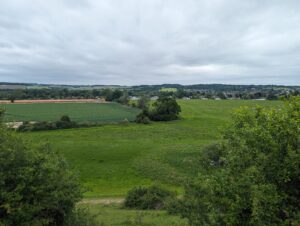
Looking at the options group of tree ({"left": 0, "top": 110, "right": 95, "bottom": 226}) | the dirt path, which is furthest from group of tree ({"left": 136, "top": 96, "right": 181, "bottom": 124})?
group of tree ({"left": 0, "top": 110, "right": 95, "bottom": 226})

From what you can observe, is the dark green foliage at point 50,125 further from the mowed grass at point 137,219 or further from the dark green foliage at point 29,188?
the dark green foliage at point 29,188

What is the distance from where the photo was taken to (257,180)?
11.6 m

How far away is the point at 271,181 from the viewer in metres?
11.8

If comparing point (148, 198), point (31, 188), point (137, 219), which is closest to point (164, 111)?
point (148, 198)

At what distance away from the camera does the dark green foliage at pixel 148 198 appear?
95.0 ft

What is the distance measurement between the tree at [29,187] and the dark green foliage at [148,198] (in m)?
14.0

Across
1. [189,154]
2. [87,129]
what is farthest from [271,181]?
[87,129]

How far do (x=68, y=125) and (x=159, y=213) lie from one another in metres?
60.5

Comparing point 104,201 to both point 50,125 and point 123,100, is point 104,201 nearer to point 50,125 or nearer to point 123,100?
point 50,125

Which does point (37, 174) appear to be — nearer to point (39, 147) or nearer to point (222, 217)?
point (39, 147)

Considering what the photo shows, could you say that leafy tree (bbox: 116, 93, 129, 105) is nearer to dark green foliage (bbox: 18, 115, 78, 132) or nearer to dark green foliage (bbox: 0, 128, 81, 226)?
dark green foliage (bbox: 18, 115, 78, 132)

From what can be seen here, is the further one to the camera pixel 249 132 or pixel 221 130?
pixel 221 130

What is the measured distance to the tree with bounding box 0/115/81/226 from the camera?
12430 millimetres

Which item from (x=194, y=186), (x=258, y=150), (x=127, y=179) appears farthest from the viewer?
(x=127, y=179)
